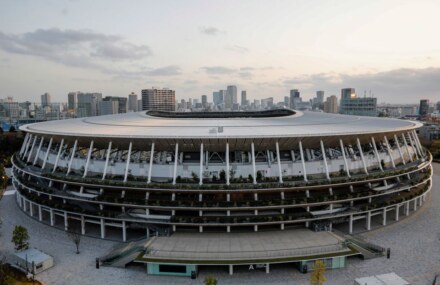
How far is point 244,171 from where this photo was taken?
40.5 m

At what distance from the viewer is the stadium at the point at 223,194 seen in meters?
33.2

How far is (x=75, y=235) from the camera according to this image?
37938 mm

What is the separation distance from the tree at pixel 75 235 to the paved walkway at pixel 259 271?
2.01ft

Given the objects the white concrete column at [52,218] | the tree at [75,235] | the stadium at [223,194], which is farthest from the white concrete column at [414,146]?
the white concrete column at [52,218]

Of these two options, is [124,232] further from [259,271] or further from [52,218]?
[259,271]

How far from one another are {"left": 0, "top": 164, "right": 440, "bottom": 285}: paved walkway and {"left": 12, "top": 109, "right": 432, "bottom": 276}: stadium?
116 centimetres

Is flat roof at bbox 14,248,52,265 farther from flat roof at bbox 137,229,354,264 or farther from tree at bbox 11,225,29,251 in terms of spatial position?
flat roof at bbox 137,229,354,264

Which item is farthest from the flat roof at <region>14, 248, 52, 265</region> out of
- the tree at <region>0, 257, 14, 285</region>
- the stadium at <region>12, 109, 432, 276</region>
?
the stadium at <region>12, 109, 432, 276</region>

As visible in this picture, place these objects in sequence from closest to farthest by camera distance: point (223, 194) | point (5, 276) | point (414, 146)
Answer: point (5, 276), point (223, 194), point (414, 146)

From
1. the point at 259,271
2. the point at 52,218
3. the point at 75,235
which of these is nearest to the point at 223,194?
the point at 259,271

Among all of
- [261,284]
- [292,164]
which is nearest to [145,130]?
[292,164]

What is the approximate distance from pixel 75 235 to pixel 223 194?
18338mm

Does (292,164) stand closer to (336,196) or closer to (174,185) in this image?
(336,196)

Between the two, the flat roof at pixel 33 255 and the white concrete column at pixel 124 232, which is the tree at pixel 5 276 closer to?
the flat roof at pixel 33 255
